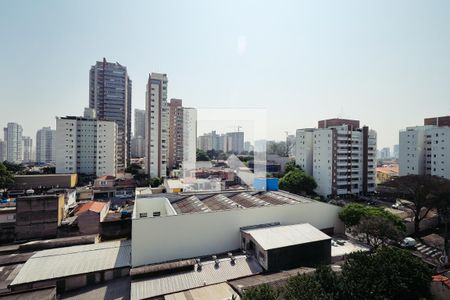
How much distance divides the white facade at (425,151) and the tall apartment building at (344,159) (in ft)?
15.8

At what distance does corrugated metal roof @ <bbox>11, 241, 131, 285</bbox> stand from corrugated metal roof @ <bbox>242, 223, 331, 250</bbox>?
5214 mm

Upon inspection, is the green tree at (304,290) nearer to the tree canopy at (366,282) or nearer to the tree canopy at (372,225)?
the tree canopy at (366,282)

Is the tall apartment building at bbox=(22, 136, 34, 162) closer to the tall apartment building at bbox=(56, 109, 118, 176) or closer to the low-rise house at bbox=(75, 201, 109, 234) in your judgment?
the tall apartment building at bbox=(56, 109, 118, 176)

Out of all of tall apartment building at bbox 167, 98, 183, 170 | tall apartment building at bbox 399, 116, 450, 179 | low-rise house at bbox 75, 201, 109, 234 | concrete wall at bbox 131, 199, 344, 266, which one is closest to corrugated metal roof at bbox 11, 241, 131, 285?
concrete wall at bbox 131, 199, 344, 266

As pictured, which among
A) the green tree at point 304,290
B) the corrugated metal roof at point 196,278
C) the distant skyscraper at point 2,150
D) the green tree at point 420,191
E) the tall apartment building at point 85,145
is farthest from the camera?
the distant skyscraper at point 2,150

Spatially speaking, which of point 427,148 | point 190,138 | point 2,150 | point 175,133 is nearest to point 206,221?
point 190,138

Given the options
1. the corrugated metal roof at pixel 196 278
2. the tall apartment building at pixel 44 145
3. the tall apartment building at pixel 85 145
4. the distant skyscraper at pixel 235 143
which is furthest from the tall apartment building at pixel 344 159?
the tall apartment building at pixel 44 145

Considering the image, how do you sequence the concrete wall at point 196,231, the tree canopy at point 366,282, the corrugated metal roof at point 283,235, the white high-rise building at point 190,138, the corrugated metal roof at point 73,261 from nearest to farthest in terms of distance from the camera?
1. the tree canopy at point 366,282
2. the corrugated metal roof at point 73,261
3. the corrugated metal roof at point 283,235
4. the concrete wall at point 196,231
5. the white high-rise building at point 190,138

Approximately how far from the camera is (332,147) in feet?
78.6

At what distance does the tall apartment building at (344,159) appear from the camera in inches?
940

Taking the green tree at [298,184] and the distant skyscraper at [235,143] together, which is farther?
the green tree at [298,184]

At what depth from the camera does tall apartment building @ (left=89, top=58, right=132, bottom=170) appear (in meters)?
42.6

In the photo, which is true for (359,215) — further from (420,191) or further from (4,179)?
(4,179)

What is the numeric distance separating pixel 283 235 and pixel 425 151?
2594cm
